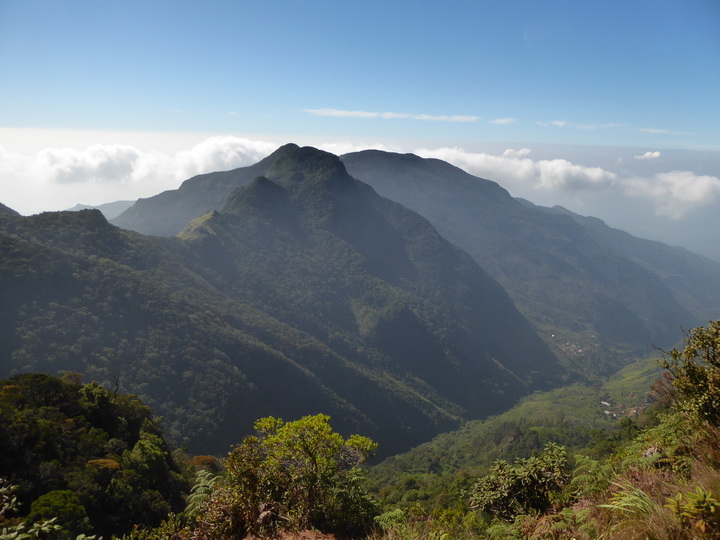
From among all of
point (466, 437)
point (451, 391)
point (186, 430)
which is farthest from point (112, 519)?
point (451, 391)

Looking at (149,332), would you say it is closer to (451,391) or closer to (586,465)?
(586,465)

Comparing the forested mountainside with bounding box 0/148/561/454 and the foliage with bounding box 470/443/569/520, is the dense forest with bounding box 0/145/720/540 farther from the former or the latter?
the forested mountainside with bounding box 0/148/561/454

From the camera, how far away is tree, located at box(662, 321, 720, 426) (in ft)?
24.1

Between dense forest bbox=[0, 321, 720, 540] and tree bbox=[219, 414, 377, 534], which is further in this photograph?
tree bbox=[219, 414, 377, 534]

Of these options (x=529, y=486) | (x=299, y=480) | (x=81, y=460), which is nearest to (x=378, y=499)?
(x=299, y=480)

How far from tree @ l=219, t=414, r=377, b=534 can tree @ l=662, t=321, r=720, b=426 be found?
830 cm

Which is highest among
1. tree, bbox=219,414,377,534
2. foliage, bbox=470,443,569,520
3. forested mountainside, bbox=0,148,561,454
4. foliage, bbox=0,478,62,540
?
foliage, bbox=0,478,62,540

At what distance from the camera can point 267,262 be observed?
192375 millimetres

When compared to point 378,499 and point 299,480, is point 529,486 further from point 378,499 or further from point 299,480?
point 299,480

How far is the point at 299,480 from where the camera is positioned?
1034 centimetres

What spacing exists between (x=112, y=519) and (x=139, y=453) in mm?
9149

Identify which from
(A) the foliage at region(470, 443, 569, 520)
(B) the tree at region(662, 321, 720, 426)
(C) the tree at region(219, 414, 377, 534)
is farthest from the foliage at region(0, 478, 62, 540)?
(A) the foliage at region(470, 443, 569, 520)

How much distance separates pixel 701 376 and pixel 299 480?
33.3 feet

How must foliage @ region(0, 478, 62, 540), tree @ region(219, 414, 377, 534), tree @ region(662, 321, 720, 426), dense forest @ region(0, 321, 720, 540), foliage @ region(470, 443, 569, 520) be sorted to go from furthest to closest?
foliage @ region(470, 443, 569, 520) → tree @ region(219, 414, 377, 534) → tree @ region(662, 321, 720, 426) → dense forest @ region(0, 321, 720, 540) → foliage @ region(0, 478, 62, 540)
